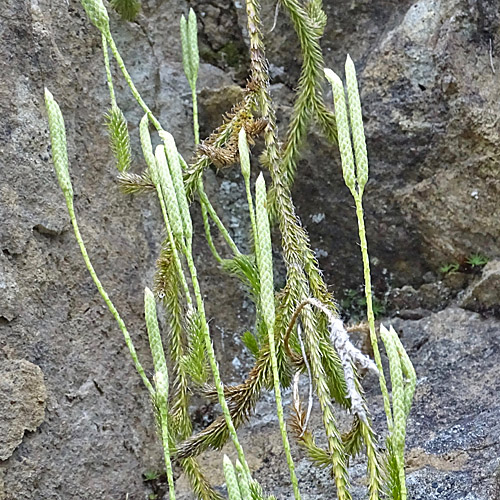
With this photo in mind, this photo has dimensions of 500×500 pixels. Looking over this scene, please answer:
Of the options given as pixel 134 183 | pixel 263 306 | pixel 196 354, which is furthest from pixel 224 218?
pixel 263 306

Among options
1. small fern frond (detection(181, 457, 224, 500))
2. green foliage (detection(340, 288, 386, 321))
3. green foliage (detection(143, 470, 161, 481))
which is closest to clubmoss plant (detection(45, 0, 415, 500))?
small fern frond (detection(181, 457, 224, 500))

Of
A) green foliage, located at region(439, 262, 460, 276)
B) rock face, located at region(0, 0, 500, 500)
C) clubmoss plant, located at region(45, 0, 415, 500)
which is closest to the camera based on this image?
clubmoss plant, located at region(45, 0, 415, 500)

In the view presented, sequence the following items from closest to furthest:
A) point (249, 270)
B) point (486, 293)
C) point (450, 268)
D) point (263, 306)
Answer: point (263, 306)
point (249, 270)
point (486, 293)
point (450, 268)

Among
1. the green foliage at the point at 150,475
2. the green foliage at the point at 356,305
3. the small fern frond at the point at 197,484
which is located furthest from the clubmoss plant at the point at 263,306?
the green foliage at the point at 356,305

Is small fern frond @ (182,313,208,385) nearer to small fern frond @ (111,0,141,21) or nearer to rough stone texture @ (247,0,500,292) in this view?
rough stone texture @ (247,0,500,292)

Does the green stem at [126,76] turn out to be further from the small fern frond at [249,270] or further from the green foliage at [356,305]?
the green foliage at [356,305]

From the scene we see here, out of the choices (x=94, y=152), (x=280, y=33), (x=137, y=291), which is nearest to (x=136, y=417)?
(x=137, y=291)

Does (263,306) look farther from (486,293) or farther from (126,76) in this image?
(486,293)
